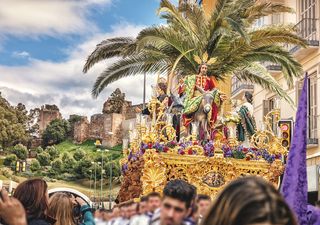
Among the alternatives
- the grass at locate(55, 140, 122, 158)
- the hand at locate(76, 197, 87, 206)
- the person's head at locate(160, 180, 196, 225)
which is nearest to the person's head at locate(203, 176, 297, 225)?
the person's head at locate(160, 180, 196, 225)

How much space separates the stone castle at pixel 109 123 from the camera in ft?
334

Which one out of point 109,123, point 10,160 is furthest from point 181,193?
point 109,123

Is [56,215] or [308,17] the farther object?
[308,17]

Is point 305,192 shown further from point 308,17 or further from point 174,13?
point 308,17

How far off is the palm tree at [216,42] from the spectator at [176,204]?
13.0 metres

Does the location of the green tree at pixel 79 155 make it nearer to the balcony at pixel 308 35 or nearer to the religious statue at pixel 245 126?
the balcony at pixel 308 35

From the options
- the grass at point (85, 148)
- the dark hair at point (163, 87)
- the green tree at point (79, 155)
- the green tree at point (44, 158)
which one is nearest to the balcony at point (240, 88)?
the dark hair at point (163, 87)

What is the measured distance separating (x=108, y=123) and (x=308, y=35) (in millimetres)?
82074

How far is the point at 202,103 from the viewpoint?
1683 cm

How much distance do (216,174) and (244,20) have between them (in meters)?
4.53

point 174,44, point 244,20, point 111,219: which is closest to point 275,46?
Result: point 244,20

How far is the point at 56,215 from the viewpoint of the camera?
6312 millimetres

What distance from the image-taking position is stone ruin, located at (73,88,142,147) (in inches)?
4021

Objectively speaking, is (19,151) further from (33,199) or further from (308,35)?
(33,199)
